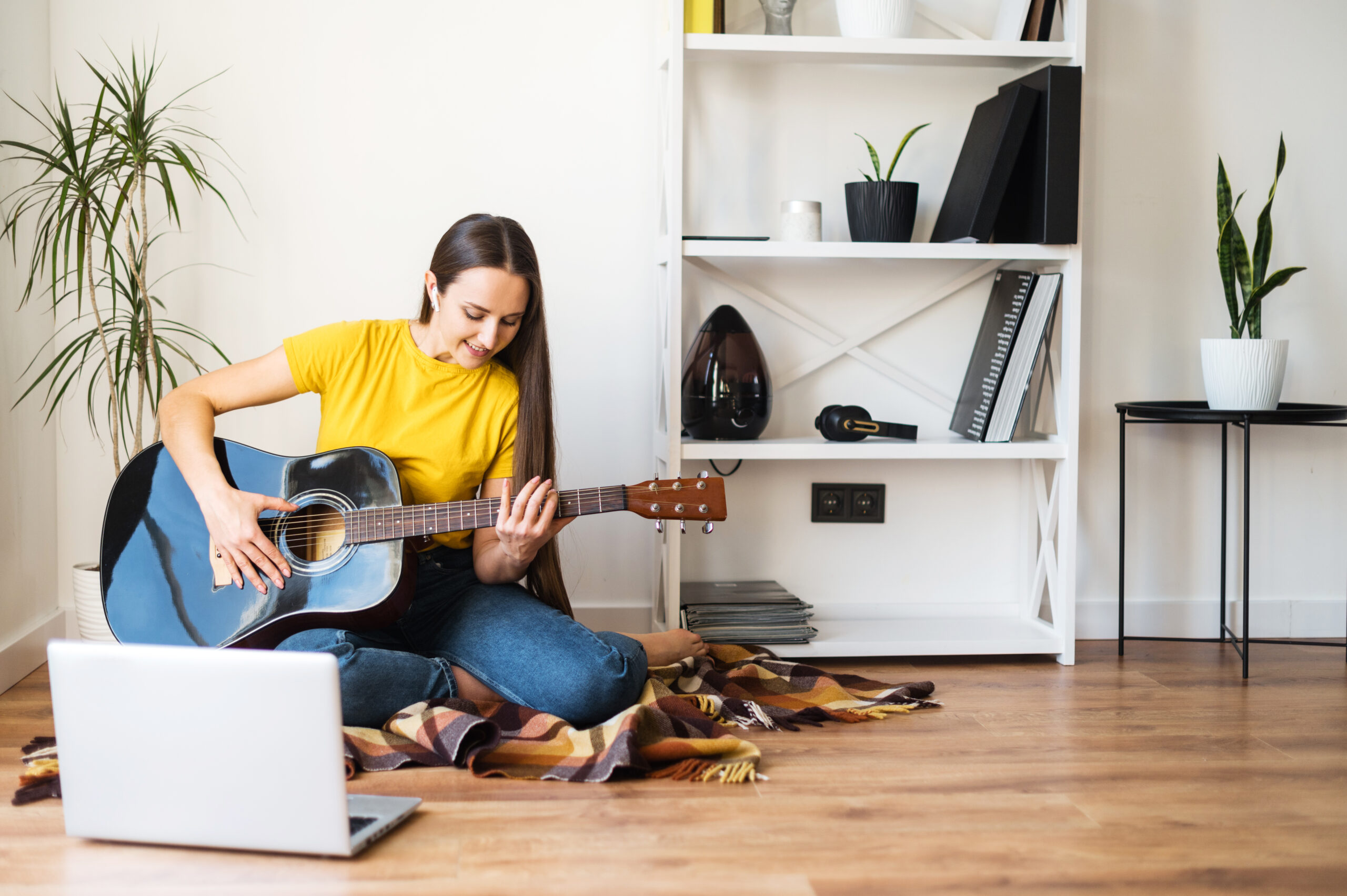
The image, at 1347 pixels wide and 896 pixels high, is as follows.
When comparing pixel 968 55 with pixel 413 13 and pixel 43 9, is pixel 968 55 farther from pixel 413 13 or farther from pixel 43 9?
pixel 43 9

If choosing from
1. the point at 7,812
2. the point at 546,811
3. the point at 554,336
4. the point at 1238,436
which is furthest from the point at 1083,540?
the point at 7,812

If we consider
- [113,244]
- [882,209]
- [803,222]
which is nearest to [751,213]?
[803,222]

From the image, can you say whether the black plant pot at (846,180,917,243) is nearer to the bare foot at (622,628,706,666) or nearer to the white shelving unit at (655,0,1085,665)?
the white shelving unit at (655,0,1085,665)

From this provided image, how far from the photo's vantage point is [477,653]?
1.68 meters

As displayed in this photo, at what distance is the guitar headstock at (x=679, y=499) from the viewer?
160 centimetres

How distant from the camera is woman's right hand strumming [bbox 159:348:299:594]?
1.57m

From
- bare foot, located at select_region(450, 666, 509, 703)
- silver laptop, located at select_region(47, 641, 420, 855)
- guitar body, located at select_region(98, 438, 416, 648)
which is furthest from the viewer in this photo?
bare foot, located at select_region(450, 666, 509, 703)

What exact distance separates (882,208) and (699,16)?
52 centimetres

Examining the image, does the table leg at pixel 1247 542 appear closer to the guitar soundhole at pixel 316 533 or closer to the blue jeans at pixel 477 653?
the blue jeans at pixel 477 653

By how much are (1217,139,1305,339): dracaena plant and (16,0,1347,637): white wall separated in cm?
18

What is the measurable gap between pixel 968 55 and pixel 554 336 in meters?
1.01

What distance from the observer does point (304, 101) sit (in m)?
2.15

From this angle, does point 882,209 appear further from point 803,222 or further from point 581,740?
point 581,740

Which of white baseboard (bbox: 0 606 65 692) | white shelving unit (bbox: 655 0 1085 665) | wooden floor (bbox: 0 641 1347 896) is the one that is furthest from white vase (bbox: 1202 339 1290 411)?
white baseboard (bbox: 0 606 65 692)
